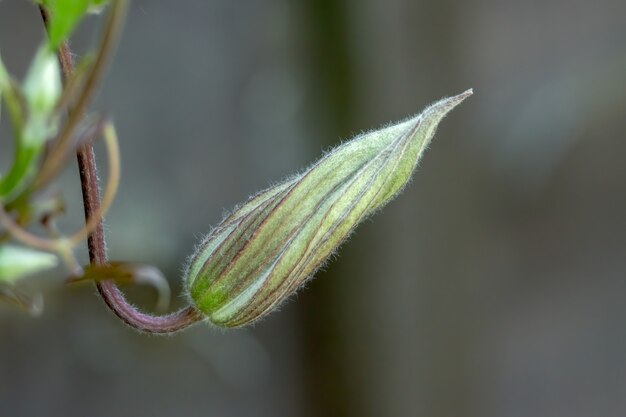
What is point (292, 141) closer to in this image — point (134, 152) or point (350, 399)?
point (134, 152)

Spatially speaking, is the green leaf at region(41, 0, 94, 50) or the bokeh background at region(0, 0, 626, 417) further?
the bokeh background at region(0, 0, 626, 417)

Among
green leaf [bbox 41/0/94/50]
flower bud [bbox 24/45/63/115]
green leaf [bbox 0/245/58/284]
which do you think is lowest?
green leaf [bbox 0/245/58/284]

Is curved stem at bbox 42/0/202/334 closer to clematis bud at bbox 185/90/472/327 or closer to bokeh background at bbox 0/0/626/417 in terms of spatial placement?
clematis bud at bbox 185/90/472/327

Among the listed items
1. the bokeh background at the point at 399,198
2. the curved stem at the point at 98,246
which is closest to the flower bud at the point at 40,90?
the curved stem at the point at 98,246

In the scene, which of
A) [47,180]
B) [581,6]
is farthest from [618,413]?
[47,180]

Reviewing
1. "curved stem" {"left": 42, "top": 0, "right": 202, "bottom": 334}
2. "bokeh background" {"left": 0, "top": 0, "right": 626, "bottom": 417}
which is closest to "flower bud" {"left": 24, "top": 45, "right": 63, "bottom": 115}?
"curved stem" {"left": 42, "top": 0, "right": 202, "bottom": 334}

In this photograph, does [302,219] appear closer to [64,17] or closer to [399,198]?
[64,17]

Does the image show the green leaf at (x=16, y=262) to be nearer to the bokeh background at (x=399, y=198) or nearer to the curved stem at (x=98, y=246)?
the curved stem at (x=98, y=246)

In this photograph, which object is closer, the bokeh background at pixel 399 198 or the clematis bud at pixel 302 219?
the clematis bud at pixel 302 219
